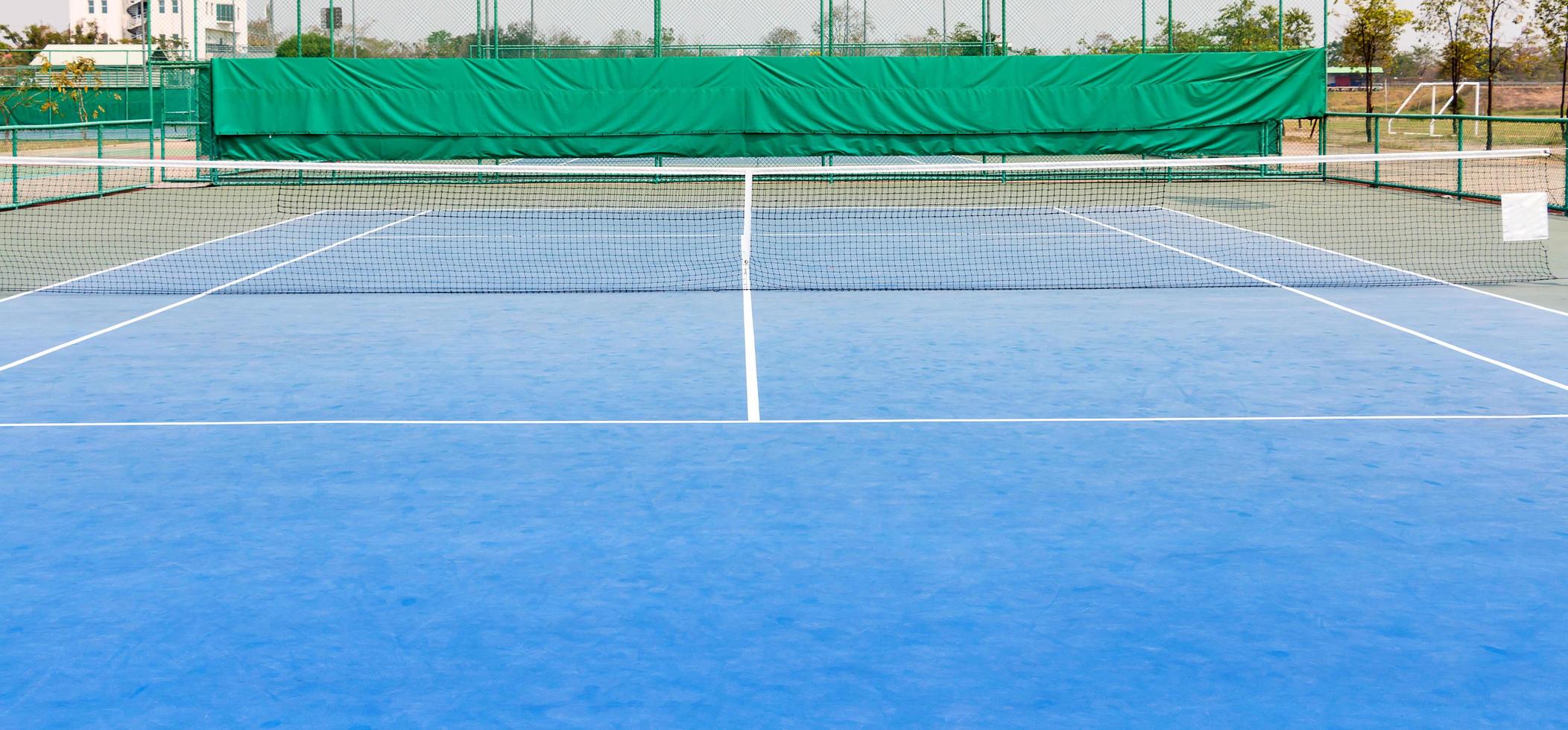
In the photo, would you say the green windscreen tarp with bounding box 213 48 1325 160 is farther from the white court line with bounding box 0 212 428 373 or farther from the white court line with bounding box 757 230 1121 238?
the white court line with bounding box 0 212 428 373

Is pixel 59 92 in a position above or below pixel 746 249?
above

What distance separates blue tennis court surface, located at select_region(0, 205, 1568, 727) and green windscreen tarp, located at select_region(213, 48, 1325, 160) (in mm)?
14571

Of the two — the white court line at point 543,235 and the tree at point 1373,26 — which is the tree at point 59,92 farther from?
the tree at point 1373,26

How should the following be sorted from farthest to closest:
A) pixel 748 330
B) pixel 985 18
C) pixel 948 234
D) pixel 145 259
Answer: pixel 985 18 < pixel 948 234 < pixel 145 259 < pixel 748 330

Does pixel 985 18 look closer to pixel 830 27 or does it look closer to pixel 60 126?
pixel 830 27

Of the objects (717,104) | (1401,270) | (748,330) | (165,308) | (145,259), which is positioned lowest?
(748,330)

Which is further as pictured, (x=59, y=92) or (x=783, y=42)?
(x=59, y=92)

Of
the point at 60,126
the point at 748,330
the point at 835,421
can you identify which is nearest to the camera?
the point at 835,421

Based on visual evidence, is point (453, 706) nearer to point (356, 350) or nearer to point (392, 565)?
point (392, 565)

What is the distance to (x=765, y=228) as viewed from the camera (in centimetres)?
1920

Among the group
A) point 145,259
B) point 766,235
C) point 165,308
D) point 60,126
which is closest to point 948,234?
point 766,235

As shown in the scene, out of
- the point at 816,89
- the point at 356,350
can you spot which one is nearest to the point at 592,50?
the point at 816,89

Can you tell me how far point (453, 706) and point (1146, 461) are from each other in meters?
3.68

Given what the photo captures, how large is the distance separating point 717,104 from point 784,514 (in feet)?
67.8
